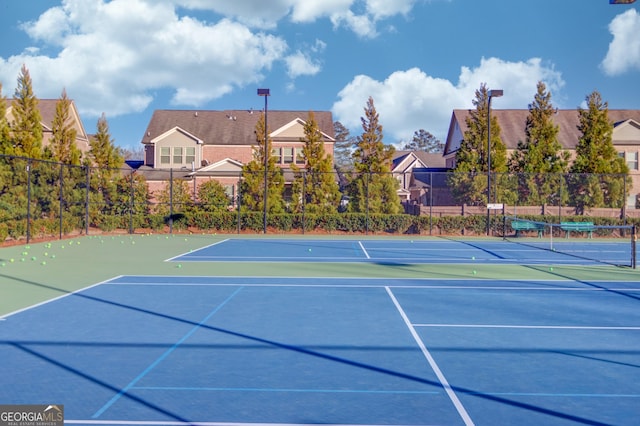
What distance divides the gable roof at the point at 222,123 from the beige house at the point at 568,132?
31.6 ft

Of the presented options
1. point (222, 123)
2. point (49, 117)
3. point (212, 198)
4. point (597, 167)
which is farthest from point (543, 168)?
point (49, 117)

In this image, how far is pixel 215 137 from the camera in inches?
1746

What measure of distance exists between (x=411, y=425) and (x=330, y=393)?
93 centimetres

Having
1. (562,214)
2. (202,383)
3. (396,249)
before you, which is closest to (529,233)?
(562,214)

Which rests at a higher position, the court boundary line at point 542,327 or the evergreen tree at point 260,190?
the evergreen tree at point 260,190

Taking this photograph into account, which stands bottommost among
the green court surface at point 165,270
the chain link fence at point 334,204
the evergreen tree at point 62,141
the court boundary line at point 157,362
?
the court boundary line at point 157,362

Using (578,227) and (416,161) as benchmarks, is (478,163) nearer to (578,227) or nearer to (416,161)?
(578,227)

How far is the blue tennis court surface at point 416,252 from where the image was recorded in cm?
1673

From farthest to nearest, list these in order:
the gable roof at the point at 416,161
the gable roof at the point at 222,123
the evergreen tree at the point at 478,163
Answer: the gable roof at the point at 416,161 → the gable roof at the point at 222,123 → the evergreen tree at the point at 478,163

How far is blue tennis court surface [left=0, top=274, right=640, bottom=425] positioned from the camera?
4.74 meters

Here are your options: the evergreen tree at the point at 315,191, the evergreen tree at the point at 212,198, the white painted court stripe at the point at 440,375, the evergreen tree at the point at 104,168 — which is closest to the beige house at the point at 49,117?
the evergreen tree at the point at 104,168

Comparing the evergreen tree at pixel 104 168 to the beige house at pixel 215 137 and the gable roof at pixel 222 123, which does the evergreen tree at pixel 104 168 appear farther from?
the gable roof at pixel 222 123

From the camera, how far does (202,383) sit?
5367 millimetres

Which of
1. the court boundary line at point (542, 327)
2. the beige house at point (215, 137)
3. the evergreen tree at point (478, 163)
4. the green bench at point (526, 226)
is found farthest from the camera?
the beige house at point (215, 137)
